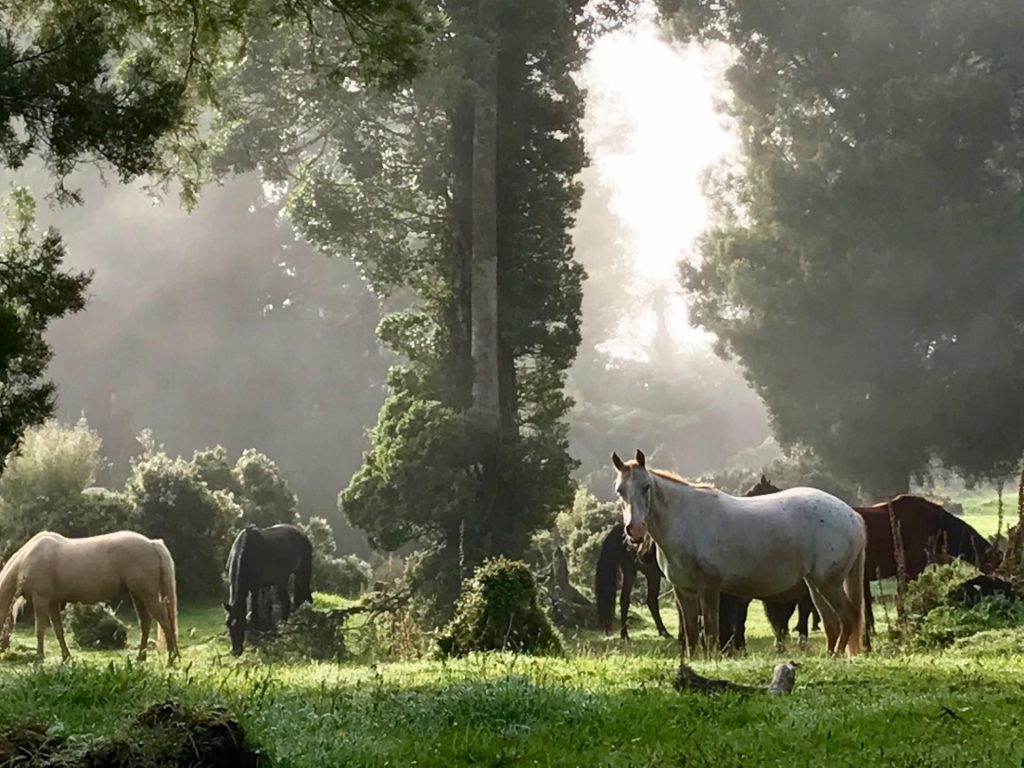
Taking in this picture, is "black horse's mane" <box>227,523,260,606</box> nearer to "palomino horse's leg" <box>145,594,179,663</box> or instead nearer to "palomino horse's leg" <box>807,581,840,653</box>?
"palomino horse's leg" <box>145,594,179,663</box>

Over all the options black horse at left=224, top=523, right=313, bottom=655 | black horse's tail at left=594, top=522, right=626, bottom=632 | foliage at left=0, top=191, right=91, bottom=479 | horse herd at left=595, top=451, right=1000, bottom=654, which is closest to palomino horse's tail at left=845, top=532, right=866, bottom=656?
horse herd at left=595, top=451, right=1000, bottom=654

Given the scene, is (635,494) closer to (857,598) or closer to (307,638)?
(857,598)

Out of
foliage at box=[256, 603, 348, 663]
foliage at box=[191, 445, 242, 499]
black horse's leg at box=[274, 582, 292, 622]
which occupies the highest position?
foliage at box=[191, 445, 242, 499]

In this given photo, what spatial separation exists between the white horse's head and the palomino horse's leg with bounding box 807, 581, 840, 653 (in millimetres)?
2212

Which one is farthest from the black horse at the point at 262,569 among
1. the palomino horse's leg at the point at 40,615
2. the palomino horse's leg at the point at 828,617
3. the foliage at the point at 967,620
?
the foliage at the point at 967,620

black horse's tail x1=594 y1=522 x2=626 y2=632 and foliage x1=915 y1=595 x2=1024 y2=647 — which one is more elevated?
black horse's tail x1=594 y1=522 x2=626 y2=632

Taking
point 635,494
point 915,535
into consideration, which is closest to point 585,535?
point 915,535

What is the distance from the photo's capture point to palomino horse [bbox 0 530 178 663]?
14.9m

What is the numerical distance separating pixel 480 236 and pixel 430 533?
554 centimetres

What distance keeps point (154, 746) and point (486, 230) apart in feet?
55.4

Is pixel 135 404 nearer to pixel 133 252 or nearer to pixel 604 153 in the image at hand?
pixel 133 252

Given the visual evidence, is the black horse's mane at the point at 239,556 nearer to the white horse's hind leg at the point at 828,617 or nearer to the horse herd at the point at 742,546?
the horse herd at the point at 742,546

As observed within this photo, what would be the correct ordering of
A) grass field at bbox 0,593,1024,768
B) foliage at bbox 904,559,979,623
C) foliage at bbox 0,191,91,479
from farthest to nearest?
foliage at bbox 904,559,979,623 < foliage at bbox 0,191,91,479 < grass field at bbox 0,593,1024,768

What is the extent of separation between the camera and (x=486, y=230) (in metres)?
21.1
